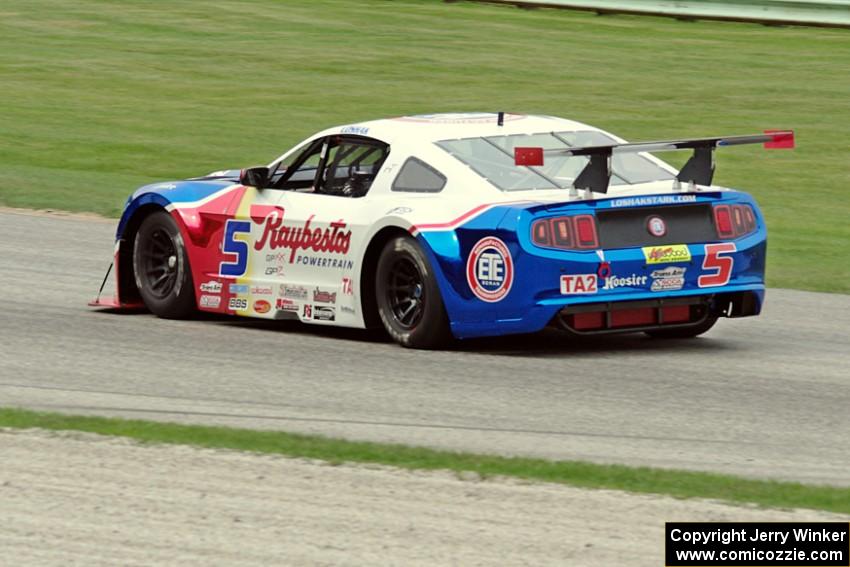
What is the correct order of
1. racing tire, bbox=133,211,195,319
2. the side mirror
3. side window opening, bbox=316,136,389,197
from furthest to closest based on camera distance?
racing tire, bbox=133,211,195,319, the side mirror, side window opening, bbox=316,136,389,197

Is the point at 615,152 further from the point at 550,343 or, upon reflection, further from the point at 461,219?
the point at 550,343

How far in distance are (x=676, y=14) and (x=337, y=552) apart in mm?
27928

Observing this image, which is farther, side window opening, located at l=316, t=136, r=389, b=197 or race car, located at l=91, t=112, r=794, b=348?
side window opening, located at l=316, t=136, r=389, b=197

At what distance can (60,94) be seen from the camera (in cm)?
2791

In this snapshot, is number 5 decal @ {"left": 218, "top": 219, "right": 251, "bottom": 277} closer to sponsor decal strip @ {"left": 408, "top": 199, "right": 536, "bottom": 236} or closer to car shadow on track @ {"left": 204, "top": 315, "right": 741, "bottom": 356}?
car shadow on track @ {"left": 204, "top": 315, "right": 741, "bottom": 356}

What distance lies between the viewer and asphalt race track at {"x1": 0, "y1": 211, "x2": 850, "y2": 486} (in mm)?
7895

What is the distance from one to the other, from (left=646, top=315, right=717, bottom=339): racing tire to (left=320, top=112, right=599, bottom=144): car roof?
1377 millimetres

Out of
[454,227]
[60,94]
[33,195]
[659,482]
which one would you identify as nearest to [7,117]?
[60,94]

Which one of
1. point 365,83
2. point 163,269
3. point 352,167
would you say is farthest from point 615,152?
point 365,83

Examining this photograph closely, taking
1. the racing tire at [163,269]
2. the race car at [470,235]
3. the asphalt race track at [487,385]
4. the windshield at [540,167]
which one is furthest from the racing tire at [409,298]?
the racing tire at [163,269]

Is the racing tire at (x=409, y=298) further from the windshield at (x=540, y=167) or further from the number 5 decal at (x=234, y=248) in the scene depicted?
the number 5 decal at (x=234, y=248)

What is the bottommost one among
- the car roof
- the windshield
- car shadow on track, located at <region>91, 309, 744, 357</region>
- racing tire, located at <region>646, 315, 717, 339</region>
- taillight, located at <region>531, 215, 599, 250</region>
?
car shadow on track, located at <region>91, 309, 744, 357</region>

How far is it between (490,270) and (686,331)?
1832 mm

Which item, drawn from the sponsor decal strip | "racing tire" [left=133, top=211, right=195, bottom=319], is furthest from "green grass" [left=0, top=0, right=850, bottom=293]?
the sponsor decal strip
